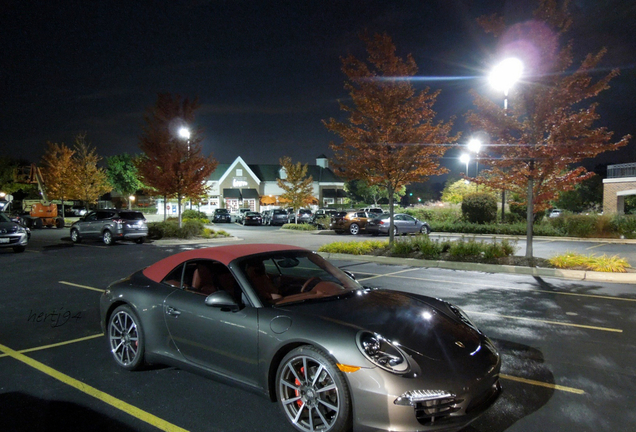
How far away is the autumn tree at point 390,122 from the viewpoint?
14398 mm

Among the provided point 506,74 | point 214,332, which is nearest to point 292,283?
point 214,332

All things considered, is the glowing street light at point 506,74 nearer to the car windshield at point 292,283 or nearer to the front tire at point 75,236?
the car windshield at point 292,283

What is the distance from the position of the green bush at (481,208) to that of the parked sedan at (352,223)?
717 centimetres

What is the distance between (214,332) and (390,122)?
38.8 ft

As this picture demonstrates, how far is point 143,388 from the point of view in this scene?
4191 millimetres

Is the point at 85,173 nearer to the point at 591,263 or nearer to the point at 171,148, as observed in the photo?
the point at 171,148

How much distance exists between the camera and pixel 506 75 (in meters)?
12.4

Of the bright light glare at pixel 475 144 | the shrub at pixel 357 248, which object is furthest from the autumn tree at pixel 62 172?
the bright light glare at pixel 475 144

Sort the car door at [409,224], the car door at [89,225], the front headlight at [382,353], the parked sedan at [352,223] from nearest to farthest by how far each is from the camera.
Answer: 1. the front headlight at [382,353]
2. the car door at [89,225]
3. the car door at [409,224]
4. the parked sedan at [352,223]

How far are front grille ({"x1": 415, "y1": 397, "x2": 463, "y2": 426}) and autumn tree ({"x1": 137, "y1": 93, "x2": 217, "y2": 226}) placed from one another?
21.6m

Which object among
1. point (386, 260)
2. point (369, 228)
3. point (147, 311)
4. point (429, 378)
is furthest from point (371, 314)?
point (369, 228)

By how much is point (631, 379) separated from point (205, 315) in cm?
434

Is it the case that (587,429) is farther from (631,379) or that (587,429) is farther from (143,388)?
(143,388)

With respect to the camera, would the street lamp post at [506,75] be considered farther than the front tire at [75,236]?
No
